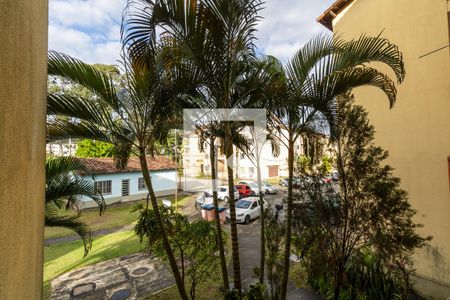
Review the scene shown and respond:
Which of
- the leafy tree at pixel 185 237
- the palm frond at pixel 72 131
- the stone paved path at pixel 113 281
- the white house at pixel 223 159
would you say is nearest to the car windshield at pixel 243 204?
the white house at pixel 223 159

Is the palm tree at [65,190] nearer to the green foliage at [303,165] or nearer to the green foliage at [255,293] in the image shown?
the green foliage at [255,293]

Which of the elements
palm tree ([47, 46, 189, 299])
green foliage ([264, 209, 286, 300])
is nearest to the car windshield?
green foliage ([264, 209, 286, 300])

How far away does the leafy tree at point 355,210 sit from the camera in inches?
148

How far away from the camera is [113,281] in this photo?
6262 mm

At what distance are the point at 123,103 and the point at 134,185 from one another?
14100 millimetres

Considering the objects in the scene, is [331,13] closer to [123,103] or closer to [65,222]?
[123,103]

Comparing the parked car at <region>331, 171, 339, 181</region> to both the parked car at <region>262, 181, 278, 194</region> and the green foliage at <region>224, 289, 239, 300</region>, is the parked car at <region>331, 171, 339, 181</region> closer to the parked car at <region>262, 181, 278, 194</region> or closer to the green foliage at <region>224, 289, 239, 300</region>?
the green foliage at <region>224, 289, 239, 300</region>

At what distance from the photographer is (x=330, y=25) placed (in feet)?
27.2

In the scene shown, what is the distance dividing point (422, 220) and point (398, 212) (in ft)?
9.16

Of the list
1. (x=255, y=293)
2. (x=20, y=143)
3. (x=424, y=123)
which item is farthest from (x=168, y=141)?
(x=424, y=123)

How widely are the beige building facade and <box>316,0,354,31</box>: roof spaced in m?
1.01

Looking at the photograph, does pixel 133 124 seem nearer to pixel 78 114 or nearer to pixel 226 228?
pixel 78 114

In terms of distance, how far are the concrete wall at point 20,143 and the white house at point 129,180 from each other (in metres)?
13.4

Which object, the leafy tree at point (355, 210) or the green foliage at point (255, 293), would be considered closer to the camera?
the green foliage at point (255, 293)
